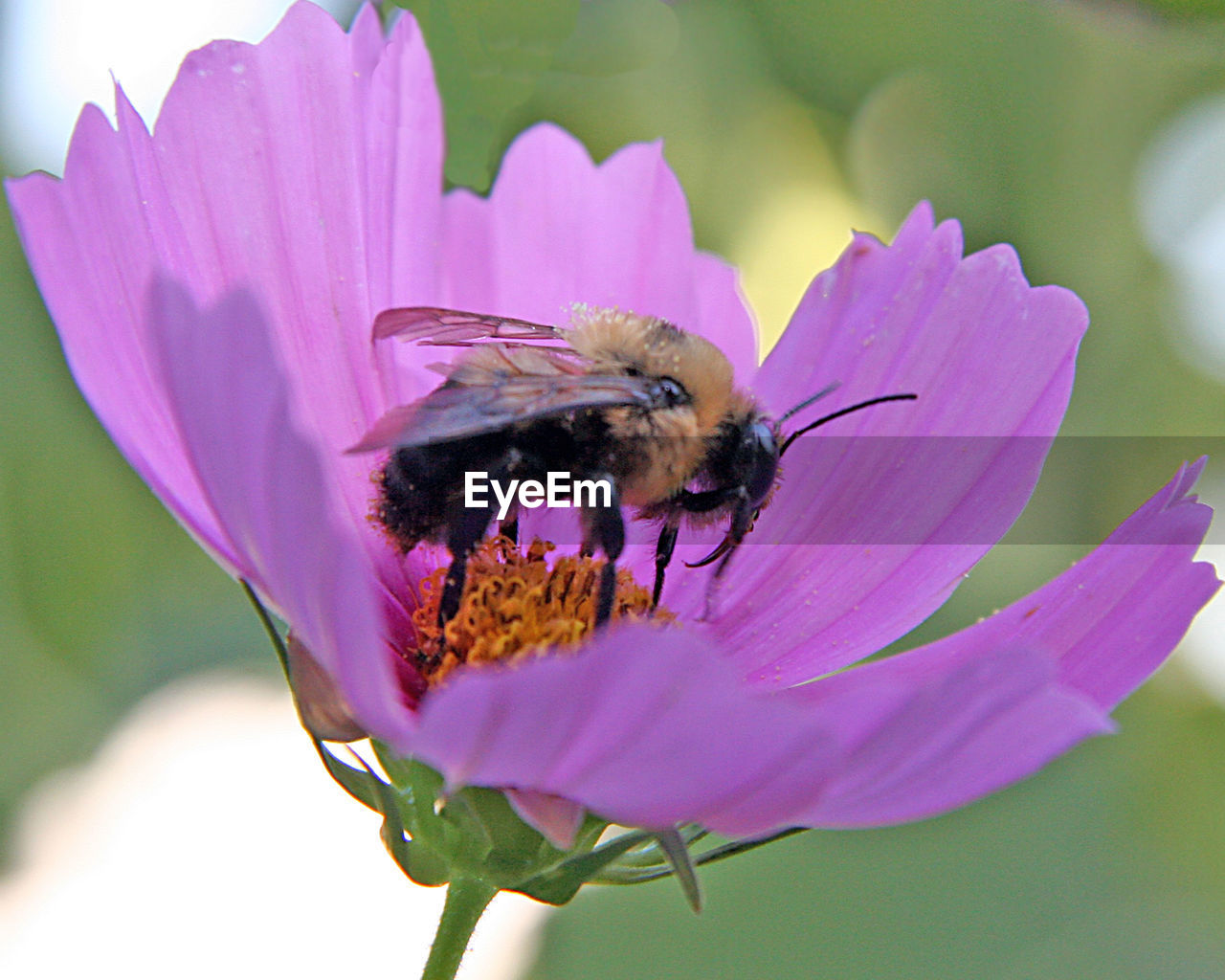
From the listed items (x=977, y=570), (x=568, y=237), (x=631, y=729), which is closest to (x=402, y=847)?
(x=631, y=729)

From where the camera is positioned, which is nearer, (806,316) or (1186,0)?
(1186,0)

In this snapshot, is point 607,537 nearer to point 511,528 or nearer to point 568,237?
point 511,528

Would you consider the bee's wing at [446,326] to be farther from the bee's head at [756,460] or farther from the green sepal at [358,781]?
the green sepal at [358,781]

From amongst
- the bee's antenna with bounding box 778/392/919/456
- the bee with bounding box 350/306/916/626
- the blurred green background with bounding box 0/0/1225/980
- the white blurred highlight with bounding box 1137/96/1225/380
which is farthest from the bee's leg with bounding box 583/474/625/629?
the white blurred highlight with bounding box 1137/96/1225/380

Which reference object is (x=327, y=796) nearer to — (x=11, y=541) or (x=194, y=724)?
(x=194, y=724)

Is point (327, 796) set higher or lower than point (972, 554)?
lower

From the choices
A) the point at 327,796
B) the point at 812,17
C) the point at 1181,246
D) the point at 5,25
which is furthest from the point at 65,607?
the point at 1181,246

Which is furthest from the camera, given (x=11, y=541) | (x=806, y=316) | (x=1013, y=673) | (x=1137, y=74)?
(x=1137, y=74)
